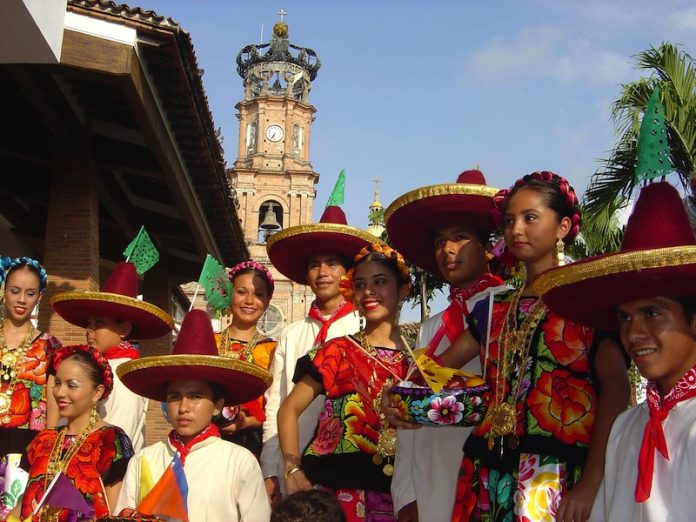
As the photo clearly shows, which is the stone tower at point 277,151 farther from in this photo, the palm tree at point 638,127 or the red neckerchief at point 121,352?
the red neckerchief at point 121,352

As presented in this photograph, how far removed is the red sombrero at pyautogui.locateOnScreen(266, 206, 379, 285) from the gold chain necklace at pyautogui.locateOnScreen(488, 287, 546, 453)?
1.70 meters

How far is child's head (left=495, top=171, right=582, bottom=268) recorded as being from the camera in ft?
11.5

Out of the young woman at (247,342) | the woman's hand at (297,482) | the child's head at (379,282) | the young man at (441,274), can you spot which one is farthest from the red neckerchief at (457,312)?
the young woman at (247,342)

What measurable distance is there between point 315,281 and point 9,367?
1906mm

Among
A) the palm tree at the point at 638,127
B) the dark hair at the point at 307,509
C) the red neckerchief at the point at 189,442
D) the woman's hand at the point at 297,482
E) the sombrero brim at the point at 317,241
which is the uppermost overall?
the palm tree at the point at 638,127

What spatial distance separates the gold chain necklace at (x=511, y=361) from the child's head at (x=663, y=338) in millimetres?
472

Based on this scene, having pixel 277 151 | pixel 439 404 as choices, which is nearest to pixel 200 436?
pixel 439 404

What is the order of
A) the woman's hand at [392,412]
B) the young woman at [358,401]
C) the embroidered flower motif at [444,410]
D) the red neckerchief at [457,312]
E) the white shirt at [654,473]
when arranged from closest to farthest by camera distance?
the white shirt at [654,473], the embroidered flower motif at [444,410], the woman's hand at [392,412], the red neckerchief at [457,312], the young woman at [358,401]

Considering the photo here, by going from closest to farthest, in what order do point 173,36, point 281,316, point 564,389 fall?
point 564,389
point 173,36
point 281,316

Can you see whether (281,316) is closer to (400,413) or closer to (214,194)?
(214,194)

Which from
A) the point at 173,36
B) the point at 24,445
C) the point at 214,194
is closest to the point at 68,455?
the point at 24,445

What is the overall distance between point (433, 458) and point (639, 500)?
1.34 metres

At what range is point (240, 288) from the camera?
19.1ft

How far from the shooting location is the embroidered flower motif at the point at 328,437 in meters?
4.14
